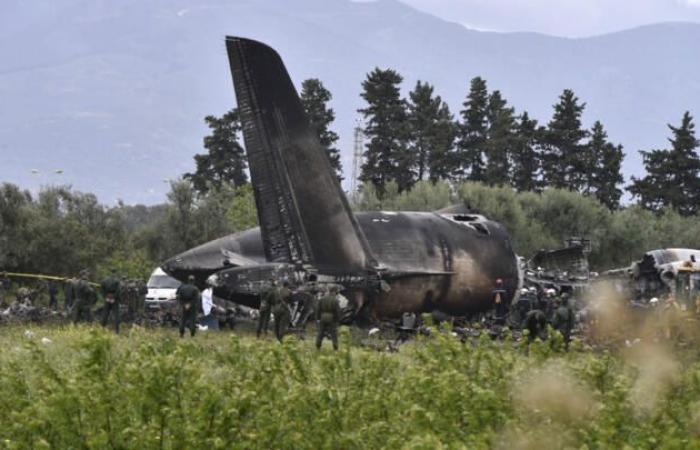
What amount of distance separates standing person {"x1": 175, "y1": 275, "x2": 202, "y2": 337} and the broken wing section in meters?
4.28

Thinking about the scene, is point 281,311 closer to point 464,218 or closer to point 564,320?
point 564,320

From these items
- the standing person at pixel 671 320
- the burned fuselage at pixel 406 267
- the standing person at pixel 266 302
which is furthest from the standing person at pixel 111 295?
the standing person at pixel 671 320

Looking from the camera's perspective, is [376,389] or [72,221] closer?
[376,389]

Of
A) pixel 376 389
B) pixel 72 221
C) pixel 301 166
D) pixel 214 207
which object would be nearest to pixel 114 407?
pixel 376 389

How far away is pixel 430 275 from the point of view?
131 ft

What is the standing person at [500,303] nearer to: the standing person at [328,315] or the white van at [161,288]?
the standing person at [328,315]

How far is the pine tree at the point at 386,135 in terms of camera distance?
98.4 m

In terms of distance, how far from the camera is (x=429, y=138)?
328ft

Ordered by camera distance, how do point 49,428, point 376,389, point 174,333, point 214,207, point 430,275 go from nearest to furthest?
point 49,428, point 376,389, point 174,333, point 430,275, point 214,207

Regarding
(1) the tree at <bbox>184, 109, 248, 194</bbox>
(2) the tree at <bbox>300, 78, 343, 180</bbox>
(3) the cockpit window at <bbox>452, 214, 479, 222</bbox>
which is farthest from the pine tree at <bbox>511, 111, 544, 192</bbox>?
(3) the cockpit window at <bbox>452, 214, 479, 222</bbox>

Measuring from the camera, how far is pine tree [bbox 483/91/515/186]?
9719 centimetres

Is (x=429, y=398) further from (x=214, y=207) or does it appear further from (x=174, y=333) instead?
(x=214, y=207)

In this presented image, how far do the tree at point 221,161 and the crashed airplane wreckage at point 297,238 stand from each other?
2399 inches

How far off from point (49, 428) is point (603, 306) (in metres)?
29.3
